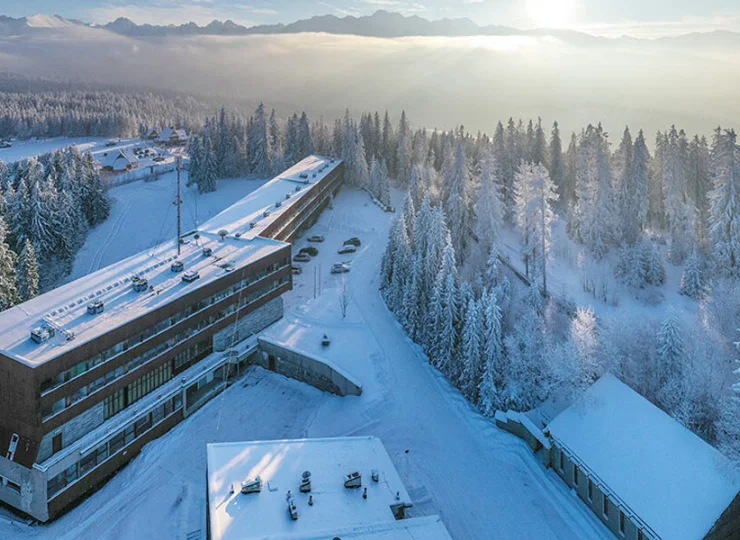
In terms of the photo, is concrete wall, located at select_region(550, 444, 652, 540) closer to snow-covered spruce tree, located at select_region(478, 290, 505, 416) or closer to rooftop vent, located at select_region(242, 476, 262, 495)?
snow-covered spruce tree, located at select_region(478, 290, 505, 416)

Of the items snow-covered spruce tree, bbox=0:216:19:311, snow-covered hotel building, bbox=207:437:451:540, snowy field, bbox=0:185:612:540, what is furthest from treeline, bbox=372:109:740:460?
snow-covered spruce tree, bbox=0:216:19:311

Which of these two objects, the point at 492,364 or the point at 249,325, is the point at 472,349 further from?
the point at 249,325

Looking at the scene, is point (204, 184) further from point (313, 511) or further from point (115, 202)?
point (313, 511)

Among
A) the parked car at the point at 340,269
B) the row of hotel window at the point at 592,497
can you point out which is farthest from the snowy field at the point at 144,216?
the row of hotel window at the point at 592,497

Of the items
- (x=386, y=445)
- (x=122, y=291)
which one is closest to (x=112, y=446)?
(x=122, y=291)

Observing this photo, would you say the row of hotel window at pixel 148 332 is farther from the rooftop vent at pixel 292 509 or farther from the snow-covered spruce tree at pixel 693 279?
the snow-covered spruce tree at pixel 693 279

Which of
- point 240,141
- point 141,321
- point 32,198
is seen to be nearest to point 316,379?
point 141,321
